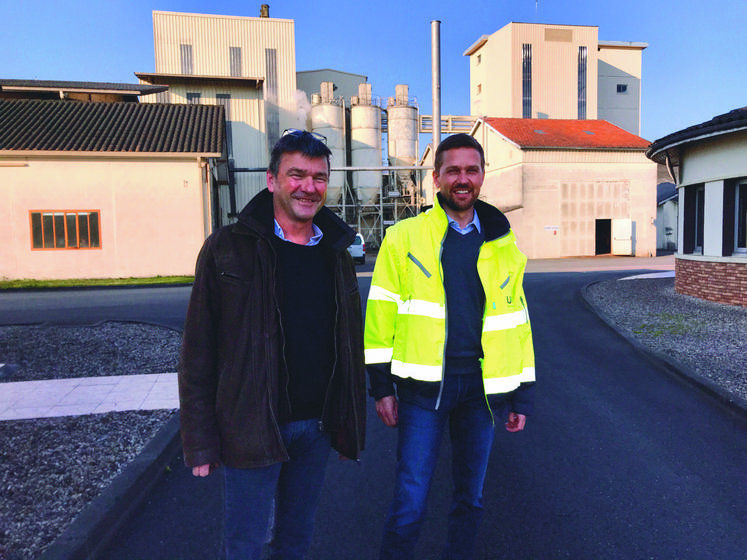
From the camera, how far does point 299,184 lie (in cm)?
233

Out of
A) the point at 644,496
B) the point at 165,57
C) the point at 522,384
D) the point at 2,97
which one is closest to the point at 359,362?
the point at 522,384

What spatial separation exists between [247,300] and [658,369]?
21.4 feet

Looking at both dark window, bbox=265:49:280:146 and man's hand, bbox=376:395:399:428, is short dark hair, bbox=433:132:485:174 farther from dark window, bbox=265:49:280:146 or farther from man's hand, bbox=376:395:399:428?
dark window, bbox=265:49:280:146

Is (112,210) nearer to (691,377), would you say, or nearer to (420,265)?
(691,377)

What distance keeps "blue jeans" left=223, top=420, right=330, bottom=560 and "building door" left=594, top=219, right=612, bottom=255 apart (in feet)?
112

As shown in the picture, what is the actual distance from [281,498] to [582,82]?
166 ft

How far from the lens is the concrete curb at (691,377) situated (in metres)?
5.46

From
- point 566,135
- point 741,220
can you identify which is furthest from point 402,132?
point 741,220

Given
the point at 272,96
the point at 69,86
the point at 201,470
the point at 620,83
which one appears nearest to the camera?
the point at 201,470

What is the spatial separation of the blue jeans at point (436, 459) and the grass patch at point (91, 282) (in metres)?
17.0

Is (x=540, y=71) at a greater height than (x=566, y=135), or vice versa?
(x=540, y=71)

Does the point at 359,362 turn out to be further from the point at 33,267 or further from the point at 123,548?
the point at 33,267

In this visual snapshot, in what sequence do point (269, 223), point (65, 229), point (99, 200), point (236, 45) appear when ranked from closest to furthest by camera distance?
point (269, 223) < point (65, 229) < point (99, 200) < point (236, 45)

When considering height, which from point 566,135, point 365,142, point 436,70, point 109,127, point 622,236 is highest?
point 365,142
